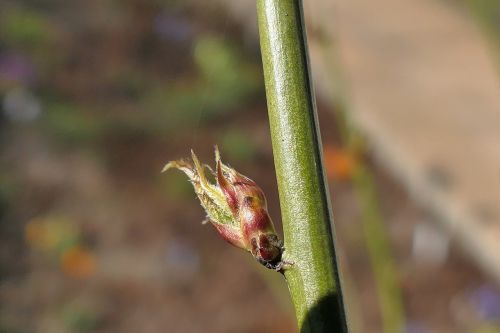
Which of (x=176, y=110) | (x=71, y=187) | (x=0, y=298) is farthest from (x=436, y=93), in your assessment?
(x=0, y=298)

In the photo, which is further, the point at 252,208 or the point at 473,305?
the point at 473,305

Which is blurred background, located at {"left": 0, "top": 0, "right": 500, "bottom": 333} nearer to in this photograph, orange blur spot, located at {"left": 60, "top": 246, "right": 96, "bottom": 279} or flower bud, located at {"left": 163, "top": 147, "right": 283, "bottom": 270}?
orange blur spot, located at {"left": 60, "top": 246, "right": 96, "bottom": 279}

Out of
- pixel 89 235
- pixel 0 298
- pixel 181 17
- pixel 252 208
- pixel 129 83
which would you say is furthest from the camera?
pixel 181 17

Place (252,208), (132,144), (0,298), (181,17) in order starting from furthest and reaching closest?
(181,17), (132,144), (0,298), (252,208)

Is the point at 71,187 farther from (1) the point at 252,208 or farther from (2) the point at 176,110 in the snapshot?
(1) the point at 252,208

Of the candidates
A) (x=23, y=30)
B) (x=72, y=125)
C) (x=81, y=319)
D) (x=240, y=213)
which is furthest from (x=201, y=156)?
(x=240, y=213)

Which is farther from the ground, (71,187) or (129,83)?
(129,83)
